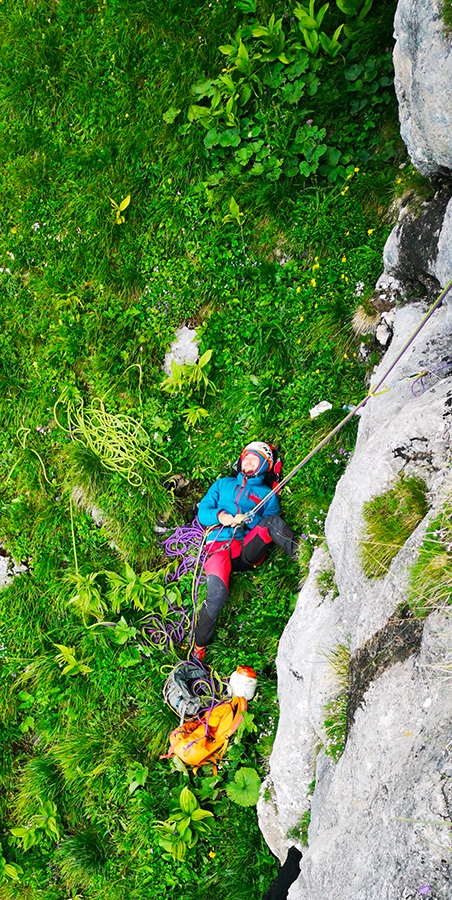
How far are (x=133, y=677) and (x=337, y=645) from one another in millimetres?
3017

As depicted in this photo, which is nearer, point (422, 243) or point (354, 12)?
point (422, 243)

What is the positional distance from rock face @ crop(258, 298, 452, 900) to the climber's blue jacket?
129cm

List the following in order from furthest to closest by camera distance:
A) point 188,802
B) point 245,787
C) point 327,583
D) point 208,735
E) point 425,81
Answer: point 208,735 < point 188,802 < point 245,787 < point 327,583 < point 425,81

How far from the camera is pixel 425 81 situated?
3.54m

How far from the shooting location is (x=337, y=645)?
3.58 metres

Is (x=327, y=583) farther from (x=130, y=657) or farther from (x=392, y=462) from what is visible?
(x=130, y=657)

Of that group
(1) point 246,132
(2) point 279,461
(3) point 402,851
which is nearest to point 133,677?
(2) point 279,461

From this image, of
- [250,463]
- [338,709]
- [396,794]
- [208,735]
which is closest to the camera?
[396,794]

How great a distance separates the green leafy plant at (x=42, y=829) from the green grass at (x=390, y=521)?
457 centimetres

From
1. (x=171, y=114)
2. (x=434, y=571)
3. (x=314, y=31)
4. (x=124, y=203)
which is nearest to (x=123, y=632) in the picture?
(x=434, y=571)

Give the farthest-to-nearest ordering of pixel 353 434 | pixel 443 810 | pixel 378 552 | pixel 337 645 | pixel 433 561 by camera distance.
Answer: pixel 353 434, pixel 337 645, pixel 378 552, pixel 433 561, pixel 443 810

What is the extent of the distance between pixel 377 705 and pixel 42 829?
15.4 ft

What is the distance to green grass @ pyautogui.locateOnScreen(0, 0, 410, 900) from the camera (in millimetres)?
5453

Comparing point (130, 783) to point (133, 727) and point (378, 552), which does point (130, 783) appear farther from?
point (378, 552)
